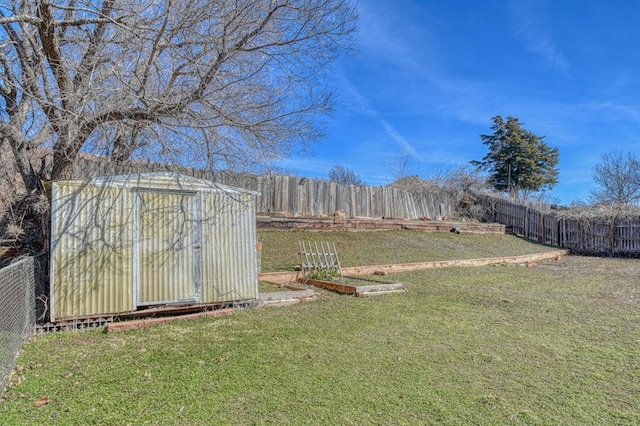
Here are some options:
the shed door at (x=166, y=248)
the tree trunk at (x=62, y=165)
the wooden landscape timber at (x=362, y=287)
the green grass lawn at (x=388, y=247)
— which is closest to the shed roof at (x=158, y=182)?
the shed door at (x=166, y=248)

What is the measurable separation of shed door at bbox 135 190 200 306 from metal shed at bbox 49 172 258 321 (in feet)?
0.04

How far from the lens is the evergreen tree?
32.7 m

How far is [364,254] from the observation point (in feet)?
35.8

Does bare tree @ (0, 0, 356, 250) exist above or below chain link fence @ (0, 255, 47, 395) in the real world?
above

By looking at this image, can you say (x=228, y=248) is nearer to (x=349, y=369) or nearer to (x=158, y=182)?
(x=158, y=182)

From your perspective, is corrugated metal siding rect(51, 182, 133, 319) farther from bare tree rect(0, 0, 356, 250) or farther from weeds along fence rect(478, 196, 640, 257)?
weeds along fence rect(478, 196, 640, 257)

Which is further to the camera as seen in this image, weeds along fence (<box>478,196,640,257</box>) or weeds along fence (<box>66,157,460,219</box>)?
weeds along fence (<box>478,196,640,257</box>)

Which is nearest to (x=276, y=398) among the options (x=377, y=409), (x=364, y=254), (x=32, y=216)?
(x=377, y=409)

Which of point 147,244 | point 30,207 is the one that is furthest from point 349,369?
point 30,207

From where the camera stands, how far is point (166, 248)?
5613mm

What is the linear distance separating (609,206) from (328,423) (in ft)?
57.6

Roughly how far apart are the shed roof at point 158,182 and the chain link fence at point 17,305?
49.6 inches

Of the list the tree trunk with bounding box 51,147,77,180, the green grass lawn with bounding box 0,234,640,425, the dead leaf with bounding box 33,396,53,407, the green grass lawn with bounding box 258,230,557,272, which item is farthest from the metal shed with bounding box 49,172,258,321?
the green grass lawn with bounding box 258,230,557,272

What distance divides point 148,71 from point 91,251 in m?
2.61
